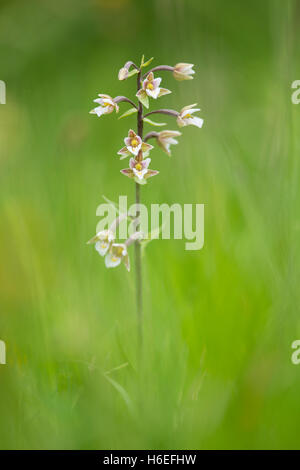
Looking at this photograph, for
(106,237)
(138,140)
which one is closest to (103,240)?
(106,237)

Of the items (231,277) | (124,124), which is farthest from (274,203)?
(124,124)

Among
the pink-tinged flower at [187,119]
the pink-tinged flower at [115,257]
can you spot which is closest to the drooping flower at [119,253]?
the pink-tinged flower at [115,257]

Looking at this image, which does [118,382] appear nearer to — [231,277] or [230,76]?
[231,277]

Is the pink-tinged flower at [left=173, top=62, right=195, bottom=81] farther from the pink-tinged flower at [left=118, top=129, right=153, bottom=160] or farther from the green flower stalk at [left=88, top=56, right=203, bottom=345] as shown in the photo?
the pink-tinged flower at [left=118, top=129, right=153, bottom=160]

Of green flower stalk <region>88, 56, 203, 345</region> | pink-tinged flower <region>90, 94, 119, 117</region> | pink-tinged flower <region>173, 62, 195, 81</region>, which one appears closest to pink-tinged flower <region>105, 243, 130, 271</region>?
green flower stalk <region>88, 56, 203, 345</region>

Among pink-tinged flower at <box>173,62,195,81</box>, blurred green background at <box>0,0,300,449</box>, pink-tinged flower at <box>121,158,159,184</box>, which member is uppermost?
pink-tinged flower at <box>173,62,195,81</box>
